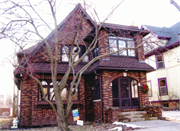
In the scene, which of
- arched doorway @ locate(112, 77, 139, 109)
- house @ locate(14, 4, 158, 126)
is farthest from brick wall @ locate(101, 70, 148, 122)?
arched doorway @ locate(112, 77, 139, 109)

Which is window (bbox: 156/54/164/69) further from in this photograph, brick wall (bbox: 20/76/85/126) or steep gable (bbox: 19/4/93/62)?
brick wall (bbox: 20/76/85/126)

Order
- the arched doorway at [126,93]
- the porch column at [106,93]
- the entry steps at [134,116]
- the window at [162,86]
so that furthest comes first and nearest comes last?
1. the window at [162,86]
2. the arched doorway at [126,93]
3. the porch column at [106,93]
4. the entry steps at [134,116]

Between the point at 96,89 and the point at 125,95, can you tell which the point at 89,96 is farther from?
the point at 125,95

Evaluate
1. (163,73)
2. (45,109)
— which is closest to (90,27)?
(45,109)

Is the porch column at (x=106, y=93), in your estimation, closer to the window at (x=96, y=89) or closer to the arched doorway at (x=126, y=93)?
the arched doorway at (x=126, y=93)

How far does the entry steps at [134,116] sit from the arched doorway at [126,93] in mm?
592

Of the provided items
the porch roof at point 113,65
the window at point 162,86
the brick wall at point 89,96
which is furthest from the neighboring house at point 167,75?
the brick wall at point 89,96

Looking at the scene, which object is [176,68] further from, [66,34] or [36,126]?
[36,126]

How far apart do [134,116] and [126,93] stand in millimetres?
1933

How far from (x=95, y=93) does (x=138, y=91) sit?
2.81 metres

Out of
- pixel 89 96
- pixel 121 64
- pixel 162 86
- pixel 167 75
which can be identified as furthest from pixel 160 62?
pixel 89 96

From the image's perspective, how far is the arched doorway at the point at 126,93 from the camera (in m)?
11.1

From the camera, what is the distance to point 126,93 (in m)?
12.0

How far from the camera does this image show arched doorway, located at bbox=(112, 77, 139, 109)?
1114cm
